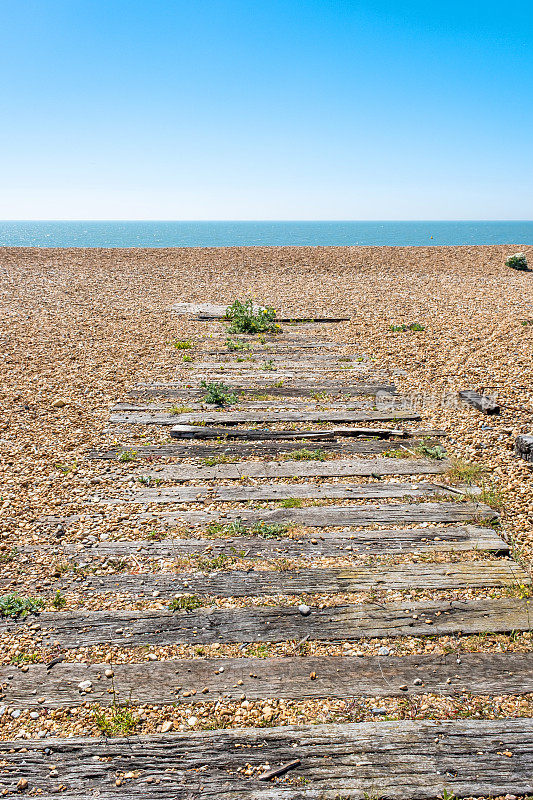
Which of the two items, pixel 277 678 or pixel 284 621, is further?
pixel 284 621

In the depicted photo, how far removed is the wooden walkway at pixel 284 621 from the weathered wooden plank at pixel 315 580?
0.01 m

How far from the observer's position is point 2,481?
5.39 meters

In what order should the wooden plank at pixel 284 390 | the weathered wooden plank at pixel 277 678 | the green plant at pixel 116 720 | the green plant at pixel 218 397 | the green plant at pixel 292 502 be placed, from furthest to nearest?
the wooden plank at pixel 284 390 < the green plant at pixel 218 397 < the green plant at pixel 292 502 < the weathered wooden plank at pixel 277 678 < the green plant at pixel 116 720

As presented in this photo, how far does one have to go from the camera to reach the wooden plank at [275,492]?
510 centimetres

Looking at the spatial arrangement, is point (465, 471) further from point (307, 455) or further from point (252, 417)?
point (252, 417)

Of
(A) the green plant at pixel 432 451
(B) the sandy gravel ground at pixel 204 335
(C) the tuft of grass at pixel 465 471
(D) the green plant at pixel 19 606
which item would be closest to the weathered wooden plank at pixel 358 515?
(B) the sandy gravel ground at pixel 204 335

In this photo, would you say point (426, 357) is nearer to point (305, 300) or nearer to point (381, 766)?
point (305, 300)

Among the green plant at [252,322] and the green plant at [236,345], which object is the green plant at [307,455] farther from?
the green plant at [252,322]

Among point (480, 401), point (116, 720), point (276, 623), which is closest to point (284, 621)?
point (276, 623)

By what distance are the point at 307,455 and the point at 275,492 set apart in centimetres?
92

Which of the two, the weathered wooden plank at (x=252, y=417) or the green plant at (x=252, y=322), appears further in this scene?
the green plant at (x=252, y=322)

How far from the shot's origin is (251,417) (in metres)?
7.06

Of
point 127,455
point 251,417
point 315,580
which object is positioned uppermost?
point 251,417

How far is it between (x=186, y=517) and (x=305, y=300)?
38.6ft
